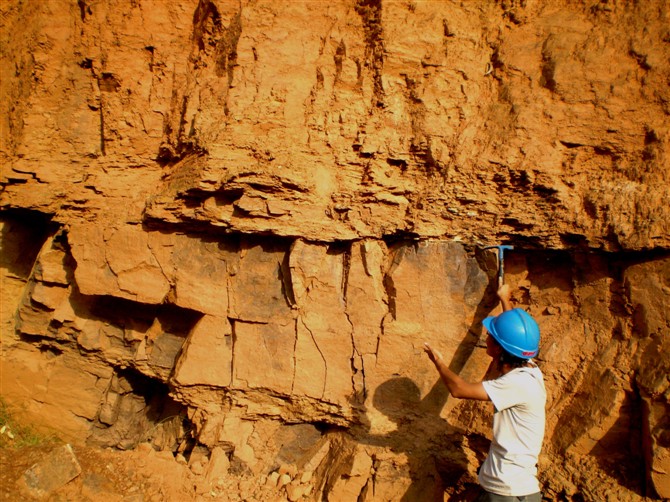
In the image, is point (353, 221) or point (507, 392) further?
point (353, 221)

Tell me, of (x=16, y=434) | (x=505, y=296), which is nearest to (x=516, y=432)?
(x=505, y=296)

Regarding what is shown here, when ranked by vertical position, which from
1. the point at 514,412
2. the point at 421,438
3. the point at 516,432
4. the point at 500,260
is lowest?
the point at 421,438

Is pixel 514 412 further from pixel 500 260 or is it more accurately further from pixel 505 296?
pixel 500 260

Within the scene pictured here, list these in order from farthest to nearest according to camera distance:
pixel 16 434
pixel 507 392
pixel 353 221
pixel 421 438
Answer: pixel 16 434
pixel 353 221
pixel 421 438
pixel 507 392

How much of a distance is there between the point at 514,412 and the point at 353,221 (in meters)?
1.82

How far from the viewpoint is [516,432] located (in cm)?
252

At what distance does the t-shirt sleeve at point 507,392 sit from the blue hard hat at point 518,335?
0.16 metres

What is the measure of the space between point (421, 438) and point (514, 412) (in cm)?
110

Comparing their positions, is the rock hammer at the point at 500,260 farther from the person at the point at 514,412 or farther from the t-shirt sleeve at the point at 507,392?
the t-shirt sleeve at the point at 507,392

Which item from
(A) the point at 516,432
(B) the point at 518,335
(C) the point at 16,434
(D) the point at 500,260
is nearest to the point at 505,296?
(D) the point at 500,260

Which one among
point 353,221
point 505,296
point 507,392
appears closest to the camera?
point 507,392

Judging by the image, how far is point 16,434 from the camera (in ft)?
13.8

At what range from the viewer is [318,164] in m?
3.64

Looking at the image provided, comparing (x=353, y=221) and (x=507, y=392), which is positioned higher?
(x=353, y=221)
